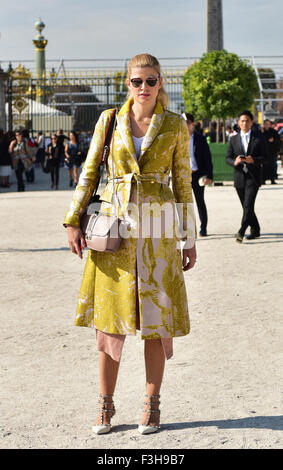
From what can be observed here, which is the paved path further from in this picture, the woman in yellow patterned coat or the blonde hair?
the blonde hair

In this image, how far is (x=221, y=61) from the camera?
94.0ft

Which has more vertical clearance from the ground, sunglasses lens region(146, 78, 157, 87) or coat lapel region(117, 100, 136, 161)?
sunglasses lens region(146, 78, 157, 87)

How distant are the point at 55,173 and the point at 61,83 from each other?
1120cm

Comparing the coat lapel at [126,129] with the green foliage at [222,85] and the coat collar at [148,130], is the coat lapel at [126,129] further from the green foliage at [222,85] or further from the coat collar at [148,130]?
the green foliage at [222,85]

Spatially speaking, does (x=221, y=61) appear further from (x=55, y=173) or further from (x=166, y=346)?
A: (x=166, y=346)

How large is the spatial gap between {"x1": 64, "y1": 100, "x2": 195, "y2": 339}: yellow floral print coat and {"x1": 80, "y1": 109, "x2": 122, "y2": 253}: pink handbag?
3cm

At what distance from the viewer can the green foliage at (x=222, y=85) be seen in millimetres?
28156

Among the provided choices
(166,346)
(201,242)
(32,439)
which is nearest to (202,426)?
(166,346)

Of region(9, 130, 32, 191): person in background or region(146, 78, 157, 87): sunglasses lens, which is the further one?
region(9, 130, 32, 191): person in background

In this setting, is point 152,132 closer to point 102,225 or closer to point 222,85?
point 102,225

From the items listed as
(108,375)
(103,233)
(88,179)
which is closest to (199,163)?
(88,179)

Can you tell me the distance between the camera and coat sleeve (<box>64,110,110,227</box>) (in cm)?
393

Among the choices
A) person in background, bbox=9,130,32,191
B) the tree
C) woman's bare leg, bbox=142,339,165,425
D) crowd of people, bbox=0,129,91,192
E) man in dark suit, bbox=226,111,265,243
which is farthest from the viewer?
the tree

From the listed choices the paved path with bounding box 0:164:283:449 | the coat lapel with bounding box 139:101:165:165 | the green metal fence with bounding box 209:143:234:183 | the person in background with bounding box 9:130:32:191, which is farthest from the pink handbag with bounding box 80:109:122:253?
the green metal fence with bounding box 209:143:234:183
